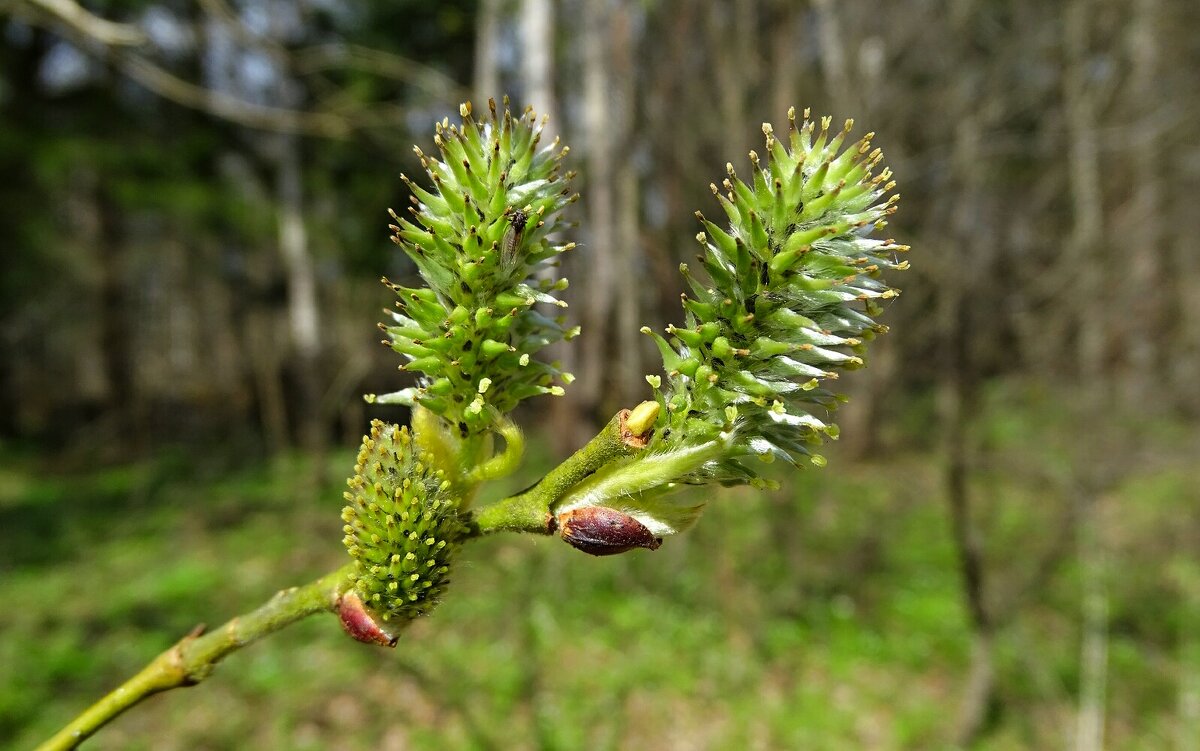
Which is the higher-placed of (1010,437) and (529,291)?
(529,291)

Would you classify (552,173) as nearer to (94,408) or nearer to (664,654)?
(664,654)

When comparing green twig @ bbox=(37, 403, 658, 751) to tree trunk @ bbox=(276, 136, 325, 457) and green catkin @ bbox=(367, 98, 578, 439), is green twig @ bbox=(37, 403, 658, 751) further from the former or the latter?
tree trunk @ bbox=(276, 136, 325, 457)

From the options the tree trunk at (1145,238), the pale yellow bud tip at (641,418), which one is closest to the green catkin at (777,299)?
the pale yellow bud tip at (641,418)

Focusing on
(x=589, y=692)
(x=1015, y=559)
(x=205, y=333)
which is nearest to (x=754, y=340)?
(x=589, y=692)

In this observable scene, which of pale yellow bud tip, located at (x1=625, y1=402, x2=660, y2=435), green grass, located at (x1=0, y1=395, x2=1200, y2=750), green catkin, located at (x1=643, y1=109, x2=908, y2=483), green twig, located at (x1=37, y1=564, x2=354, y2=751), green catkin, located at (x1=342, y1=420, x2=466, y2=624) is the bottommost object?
green grass, located at (x1=0, y1=395, x2=1200, y2=750)

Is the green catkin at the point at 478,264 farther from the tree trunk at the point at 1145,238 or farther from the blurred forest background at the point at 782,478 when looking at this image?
the tree trunk at the point at 1145,238

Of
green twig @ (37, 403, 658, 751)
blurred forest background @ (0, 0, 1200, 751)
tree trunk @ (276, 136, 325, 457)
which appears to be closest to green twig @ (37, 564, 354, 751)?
green twig @ (37, 403, 658, 751)

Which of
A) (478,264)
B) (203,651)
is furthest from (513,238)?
(203,651)
